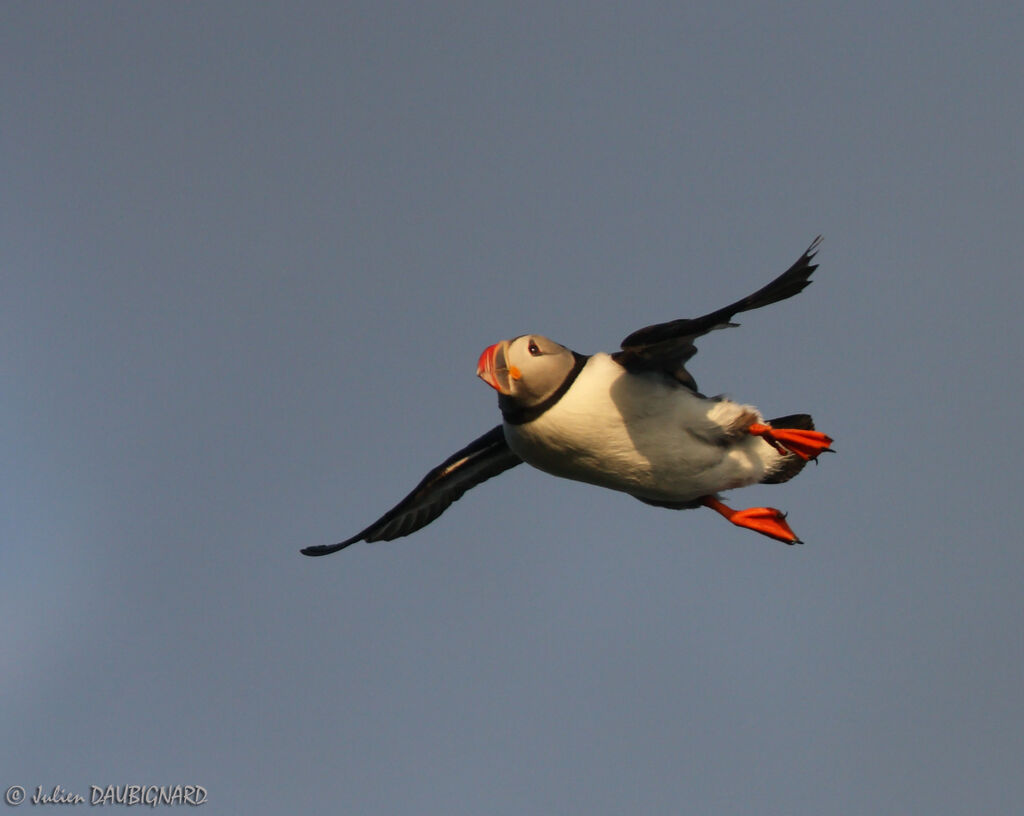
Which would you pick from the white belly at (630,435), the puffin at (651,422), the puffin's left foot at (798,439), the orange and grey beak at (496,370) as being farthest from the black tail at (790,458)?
the orange and grey beak at (496,370)

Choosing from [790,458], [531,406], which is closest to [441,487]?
[531,406]

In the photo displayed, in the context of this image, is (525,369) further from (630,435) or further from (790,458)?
(790,458)

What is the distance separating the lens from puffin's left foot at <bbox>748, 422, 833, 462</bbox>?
1031 centimetres

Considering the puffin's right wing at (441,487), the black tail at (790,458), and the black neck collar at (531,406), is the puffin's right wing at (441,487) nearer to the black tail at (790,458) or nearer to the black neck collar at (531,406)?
the black neck collar at (531,406)

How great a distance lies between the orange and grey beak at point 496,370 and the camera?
897 centimetres

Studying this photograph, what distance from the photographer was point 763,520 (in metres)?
10.7

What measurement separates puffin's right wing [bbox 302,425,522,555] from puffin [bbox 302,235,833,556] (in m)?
1.69

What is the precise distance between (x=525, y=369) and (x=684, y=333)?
126cm

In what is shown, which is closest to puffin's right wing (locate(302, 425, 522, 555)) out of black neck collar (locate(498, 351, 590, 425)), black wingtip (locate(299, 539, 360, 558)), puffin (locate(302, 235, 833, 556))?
black wingtip (locate(299, 539, 360, 558))

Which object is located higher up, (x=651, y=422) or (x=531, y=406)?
(x=531, y=406)

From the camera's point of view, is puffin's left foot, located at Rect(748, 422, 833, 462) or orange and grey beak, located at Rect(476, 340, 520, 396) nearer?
orange and grey beak, located at Rect(476, 340, 520, 396)

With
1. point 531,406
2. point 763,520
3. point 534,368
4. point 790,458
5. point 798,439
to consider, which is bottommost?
point 763,520

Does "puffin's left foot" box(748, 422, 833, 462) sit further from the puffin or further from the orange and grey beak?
the orange and grey beak

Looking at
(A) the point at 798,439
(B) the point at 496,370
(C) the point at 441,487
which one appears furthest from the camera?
(C) the point at 441,487
